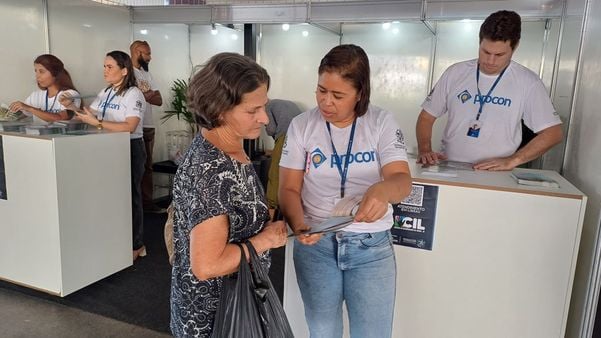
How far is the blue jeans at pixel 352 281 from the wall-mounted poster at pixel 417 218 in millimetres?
273

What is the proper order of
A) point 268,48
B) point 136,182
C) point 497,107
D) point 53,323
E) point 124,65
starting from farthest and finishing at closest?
point 268,48
point 136,182
point 124,65
point 53,323
point 497,107

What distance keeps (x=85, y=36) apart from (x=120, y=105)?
5.01ft

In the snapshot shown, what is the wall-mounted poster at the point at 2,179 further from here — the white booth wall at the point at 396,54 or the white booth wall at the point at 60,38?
the white booth wall at the point at 396,54

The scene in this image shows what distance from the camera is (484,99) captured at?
6.75 ft

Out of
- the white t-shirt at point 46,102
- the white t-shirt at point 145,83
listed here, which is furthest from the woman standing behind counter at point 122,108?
the white t-shirt at point 145,83

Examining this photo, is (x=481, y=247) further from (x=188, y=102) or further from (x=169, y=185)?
(x=169, y=185)

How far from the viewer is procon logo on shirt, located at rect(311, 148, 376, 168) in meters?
1.34

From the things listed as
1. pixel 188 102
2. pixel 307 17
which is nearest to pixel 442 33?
pixel 307 17

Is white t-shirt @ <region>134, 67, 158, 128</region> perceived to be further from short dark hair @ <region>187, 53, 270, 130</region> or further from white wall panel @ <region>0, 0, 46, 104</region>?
short dark hair @ <region>187, 53, 270, 130</region>

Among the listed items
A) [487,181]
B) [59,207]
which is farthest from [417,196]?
[59,207]

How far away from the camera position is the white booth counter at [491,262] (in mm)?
1471

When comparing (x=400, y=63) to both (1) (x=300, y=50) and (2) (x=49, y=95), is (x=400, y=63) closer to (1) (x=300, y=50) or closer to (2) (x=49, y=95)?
(1) (x=300, y=50)

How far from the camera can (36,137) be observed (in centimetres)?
249

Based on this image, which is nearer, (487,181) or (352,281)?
(352,281)
